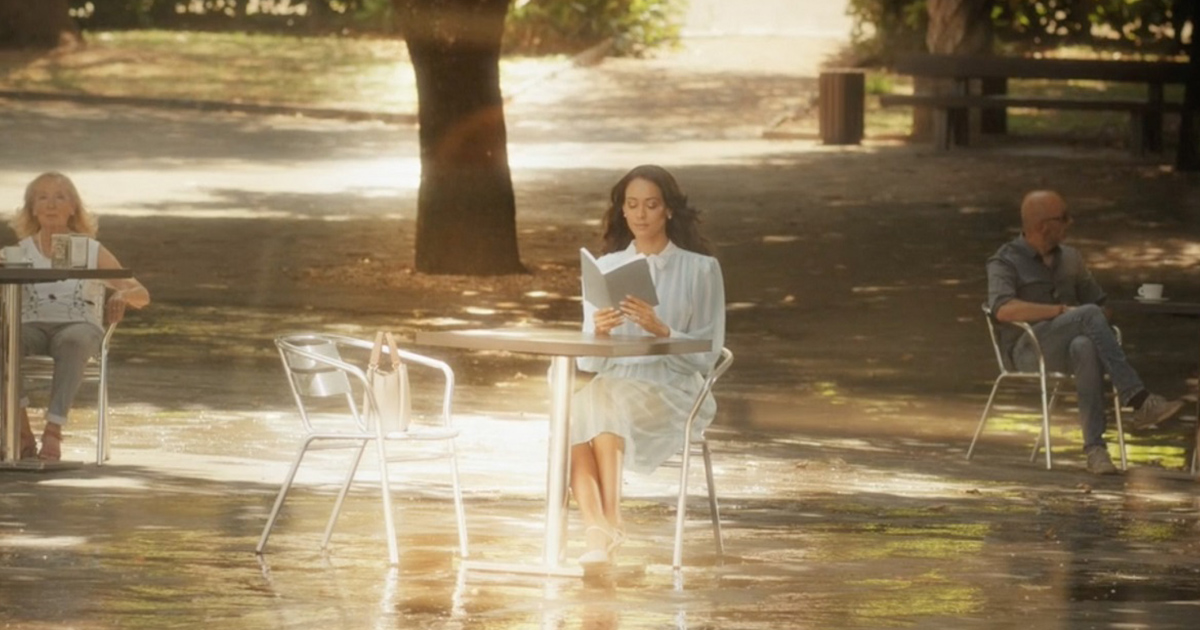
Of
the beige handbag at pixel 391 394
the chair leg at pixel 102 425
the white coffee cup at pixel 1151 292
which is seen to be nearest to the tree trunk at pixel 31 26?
the chair leg at pixel 102 425

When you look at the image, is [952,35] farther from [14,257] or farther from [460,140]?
[14,257]

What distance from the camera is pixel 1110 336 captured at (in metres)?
12.5

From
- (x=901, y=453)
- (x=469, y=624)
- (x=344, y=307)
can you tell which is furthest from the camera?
(x=344, y=307)

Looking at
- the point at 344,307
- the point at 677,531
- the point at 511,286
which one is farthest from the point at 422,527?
the point at 511,286

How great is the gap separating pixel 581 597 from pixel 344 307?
34.1 feet

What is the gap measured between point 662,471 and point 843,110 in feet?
67.1

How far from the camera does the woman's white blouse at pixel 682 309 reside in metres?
9.70

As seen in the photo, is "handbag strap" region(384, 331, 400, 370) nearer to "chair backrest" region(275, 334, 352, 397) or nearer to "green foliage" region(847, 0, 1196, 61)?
"chair backrest" region(275, 334, 352, 397)

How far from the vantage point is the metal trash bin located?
31.7m

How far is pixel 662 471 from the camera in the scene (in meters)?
11.9

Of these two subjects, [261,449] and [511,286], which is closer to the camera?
[261,449]

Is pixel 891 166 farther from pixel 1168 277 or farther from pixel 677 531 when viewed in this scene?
pixel 677 531

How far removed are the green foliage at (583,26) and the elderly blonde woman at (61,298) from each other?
103ft

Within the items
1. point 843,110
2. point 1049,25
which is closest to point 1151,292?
point 843,110
